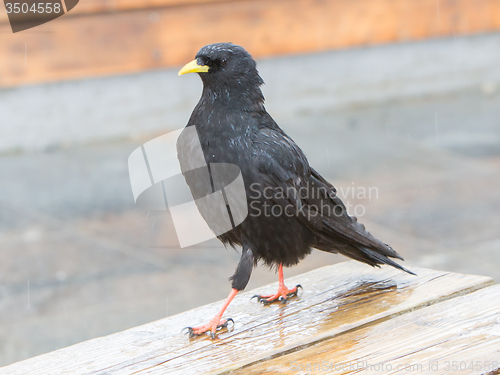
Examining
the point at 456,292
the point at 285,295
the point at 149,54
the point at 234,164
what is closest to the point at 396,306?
the point at 456,292

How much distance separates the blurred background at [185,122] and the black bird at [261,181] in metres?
2.15

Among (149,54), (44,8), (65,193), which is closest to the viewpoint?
(65,193)

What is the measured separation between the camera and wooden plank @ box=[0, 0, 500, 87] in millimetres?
9156

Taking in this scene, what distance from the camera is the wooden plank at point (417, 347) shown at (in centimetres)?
212

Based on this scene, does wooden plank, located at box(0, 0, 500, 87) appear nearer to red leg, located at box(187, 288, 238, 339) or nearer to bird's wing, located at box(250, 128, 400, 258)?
bird's wing, located at box(250, 128, 400, 258)

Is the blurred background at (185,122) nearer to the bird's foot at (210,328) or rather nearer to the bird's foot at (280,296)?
the bird's foot at (280,296)

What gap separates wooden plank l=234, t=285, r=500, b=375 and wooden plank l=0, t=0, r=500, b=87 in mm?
7723

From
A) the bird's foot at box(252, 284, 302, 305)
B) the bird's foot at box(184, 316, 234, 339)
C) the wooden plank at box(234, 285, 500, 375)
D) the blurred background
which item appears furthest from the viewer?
the blurred background

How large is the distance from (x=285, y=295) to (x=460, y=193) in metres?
4.67

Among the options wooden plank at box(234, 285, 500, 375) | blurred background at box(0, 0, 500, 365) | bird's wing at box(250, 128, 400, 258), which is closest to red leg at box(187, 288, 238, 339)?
wooden plank at box(234, 285, 500, 375)

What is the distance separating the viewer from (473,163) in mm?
8047

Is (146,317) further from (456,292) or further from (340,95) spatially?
(340,95)

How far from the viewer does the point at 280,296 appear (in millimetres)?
3029

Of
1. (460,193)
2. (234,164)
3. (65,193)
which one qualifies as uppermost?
(234,164)
